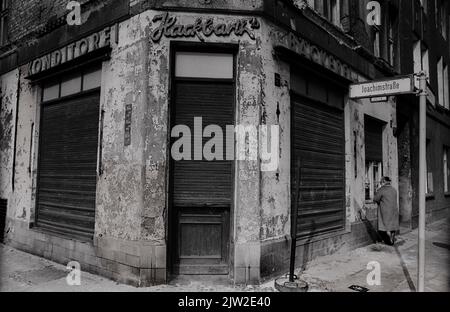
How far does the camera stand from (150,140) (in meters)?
5.88

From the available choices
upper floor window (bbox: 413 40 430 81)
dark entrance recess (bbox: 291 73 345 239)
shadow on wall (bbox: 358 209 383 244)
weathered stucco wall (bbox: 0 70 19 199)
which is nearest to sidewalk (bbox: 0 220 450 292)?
shadow on wall (bbox: 358 209 383 244)

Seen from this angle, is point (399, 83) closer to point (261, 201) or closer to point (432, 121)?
point (261, 201)

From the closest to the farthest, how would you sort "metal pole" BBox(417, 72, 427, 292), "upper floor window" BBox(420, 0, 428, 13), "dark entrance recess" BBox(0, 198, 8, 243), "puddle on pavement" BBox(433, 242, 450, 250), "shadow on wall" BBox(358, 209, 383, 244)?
"metal pole" BBox(417, 72, 427, 292)
"puddle on pavement" BBox(433, 242, 450, 250)
"dark entrance recess" BBox(0, 198, 8, 243)
"shadow on wall" BBox(358, 209, 383, 244)
"upper floor window" BBox(420, 0, 428, 13)

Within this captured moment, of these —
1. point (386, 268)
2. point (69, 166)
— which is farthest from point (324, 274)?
point (69, 166)

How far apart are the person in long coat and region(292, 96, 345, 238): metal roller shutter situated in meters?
1.23

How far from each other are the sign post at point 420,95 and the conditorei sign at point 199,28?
2085mm

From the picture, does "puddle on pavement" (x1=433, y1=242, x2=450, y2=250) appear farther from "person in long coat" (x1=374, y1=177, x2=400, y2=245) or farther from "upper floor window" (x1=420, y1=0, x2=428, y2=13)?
"upper floor window" (x1=420, y1=0, x2=428, y2=13)

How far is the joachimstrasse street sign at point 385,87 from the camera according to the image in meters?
5.17

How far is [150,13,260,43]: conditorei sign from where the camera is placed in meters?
6.00

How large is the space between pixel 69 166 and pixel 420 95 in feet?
22.2

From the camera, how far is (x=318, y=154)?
8.00 metres

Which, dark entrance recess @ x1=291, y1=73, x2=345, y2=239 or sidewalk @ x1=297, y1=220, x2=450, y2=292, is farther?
dark entrance recess @ x1=291, y1=73, x2=345, y2=239

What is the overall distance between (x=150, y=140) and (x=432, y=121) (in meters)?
Answer: 13.3
